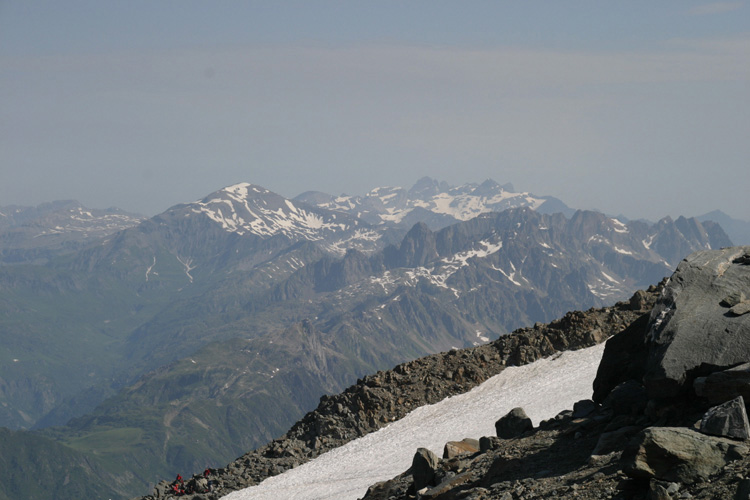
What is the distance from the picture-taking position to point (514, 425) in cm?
3098

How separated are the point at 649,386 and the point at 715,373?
7.87 ft

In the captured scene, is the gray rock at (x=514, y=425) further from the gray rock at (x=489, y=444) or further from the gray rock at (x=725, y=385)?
the gray rock at (x=725, y=385)

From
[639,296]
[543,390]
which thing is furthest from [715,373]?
[639,296]

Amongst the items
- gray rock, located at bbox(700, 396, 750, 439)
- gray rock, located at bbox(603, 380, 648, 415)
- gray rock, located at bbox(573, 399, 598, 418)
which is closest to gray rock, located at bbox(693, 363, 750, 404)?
gray rock, located at bbox(700, 396, 750, 439)

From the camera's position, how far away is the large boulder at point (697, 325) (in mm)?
21438

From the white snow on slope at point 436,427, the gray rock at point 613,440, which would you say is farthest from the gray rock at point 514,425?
the white snow on slope at point 436,427

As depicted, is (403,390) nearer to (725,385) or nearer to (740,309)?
(740,309)

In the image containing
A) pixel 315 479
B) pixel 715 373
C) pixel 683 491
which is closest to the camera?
pixel 683 491

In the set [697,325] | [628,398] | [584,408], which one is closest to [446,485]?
[584,408]

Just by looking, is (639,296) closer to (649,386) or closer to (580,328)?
(580,328)

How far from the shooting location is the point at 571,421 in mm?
27656

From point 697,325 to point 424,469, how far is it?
37.7 ft

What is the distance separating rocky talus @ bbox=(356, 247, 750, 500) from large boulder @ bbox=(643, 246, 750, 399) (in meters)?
0.03

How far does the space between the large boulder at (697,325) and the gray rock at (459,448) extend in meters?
10.7
